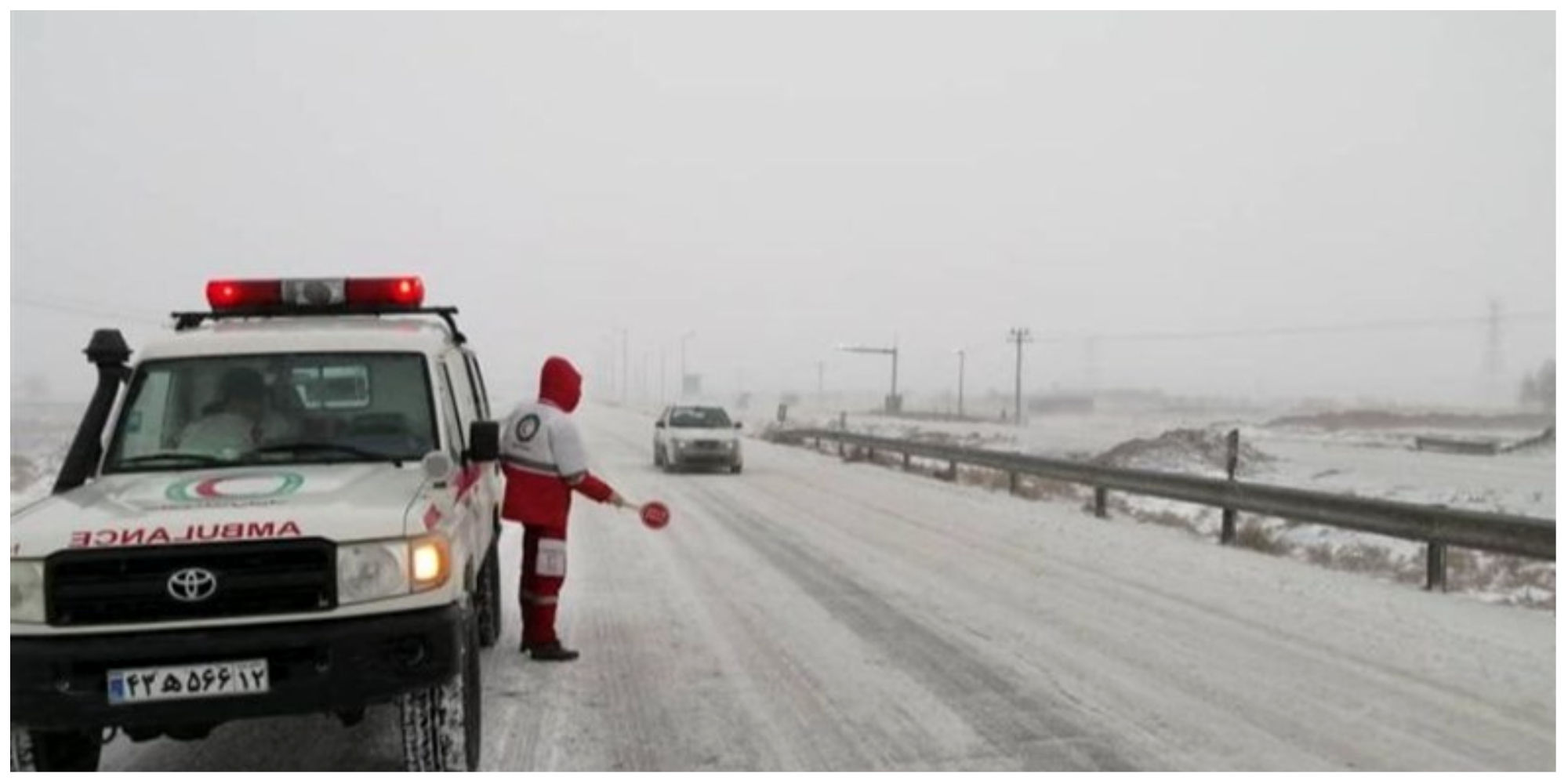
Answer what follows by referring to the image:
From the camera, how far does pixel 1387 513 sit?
10.4 metres

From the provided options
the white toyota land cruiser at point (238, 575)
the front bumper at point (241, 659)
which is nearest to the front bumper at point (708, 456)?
the white toyota land cruiser at point (238, 575)

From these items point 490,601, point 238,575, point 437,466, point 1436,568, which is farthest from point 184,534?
point 1436,568

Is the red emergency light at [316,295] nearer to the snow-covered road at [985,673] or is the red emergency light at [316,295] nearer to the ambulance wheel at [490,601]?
the ambulance wheel at [490,601]

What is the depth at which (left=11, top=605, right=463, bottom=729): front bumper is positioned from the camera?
4.25 metres

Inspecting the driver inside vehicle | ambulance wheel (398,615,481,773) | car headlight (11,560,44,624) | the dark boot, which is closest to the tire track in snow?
the dark boot

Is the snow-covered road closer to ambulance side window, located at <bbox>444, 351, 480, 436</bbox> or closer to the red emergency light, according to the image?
ambulance side window, located at <bbox>444, 351, 480, 436</bbox>

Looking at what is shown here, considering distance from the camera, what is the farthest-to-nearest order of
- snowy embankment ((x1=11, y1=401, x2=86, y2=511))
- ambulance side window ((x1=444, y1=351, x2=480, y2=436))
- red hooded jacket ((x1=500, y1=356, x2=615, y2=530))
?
snowy embankment ((x1=11, y1=401, x2=86, y2=511)) → red hooded jacket ((x1=500, y1=356, x2=615, y2=530)) → ambulance side window ((x1=444, y1=351, x2=480, y2=436))

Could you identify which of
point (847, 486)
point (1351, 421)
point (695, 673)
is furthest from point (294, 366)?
point (1351, 421)

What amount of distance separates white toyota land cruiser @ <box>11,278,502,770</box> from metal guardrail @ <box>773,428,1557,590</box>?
7765mm

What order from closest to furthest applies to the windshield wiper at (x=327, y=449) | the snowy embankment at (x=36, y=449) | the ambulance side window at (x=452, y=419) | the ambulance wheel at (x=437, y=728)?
the ambulance wheel at (x=437, y=728) < the windshield wiper at (x=327, y=449) < the ambulance side window at (x=452, y=419) < the snowy embankment at (x=36, y=449)

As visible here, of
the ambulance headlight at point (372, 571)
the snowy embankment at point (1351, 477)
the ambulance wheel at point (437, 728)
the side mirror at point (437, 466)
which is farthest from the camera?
the snowy embankment at point (1351, 477)

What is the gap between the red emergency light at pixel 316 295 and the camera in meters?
6.60

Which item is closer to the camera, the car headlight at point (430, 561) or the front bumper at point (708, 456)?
the car headlight at point (430, 561)

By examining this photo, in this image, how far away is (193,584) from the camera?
4324mm
